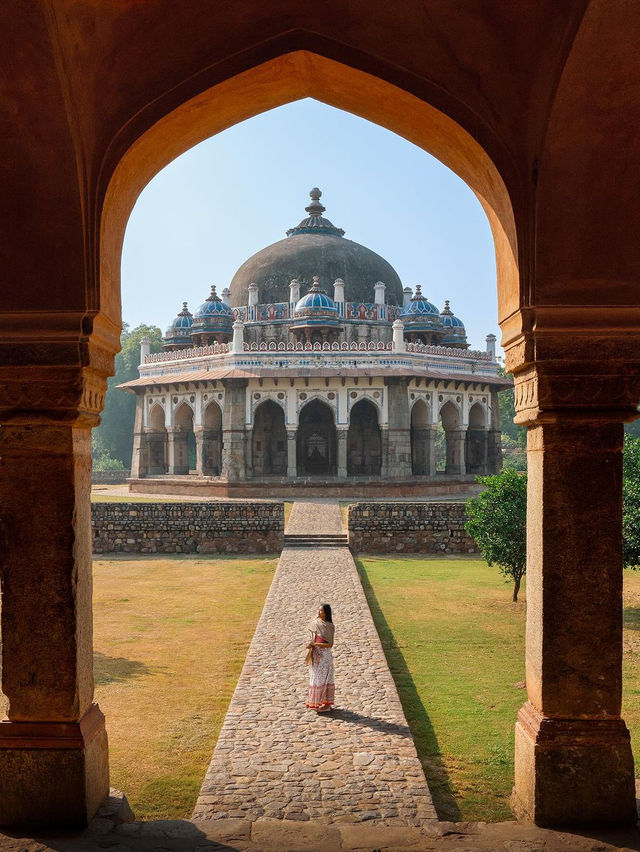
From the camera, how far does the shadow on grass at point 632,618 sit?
10.7 metres

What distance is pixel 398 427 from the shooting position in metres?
27.4

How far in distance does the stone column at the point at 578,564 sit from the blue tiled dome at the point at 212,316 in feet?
97.8

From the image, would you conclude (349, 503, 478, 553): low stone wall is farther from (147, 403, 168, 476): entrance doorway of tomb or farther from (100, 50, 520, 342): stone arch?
(147, 403, 168, 476): entrance doorway of tomb

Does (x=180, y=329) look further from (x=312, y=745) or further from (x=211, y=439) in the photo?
(x=312, y=745)

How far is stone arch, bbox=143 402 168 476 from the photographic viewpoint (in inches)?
1253

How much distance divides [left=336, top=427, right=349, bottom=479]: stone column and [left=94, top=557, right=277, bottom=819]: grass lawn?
11.3 metres

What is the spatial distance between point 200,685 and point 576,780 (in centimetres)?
487

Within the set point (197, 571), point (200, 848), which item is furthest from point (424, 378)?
point (200, 848)

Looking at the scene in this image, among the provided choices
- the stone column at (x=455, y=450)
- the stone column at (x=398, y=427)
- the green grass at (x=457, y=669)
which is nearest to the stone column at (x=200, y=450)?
the stone column at (x=398, y=427)

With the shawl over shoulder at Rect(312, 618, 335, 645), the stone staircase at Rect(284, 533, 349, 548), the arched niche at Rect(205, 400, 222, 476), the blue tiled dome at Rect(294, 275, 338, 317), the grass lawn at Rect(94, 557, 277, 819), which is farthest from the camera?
the arched niche at Rect(205, 400, 222, 476)

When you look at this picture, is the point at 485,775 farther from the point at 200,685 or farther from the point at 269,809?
the point at 200,685

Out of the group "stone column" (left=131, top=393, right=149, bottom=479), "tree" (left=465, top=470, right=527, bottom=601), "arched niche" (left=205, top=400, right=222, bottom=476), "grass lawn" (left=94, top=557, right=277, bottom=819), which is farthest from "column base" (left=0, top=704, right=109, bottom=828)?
"stone column" (left=131, top=393, right=149, bottom=479)

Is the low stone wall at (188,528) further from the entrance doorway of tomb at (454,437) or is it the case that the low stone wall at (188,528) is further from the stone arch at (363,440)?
the entrance doorway of tomb at (454,437)

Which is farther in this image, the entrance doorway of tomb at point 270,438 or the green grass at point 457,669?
the entrance doorway of tomb at point 270,438
